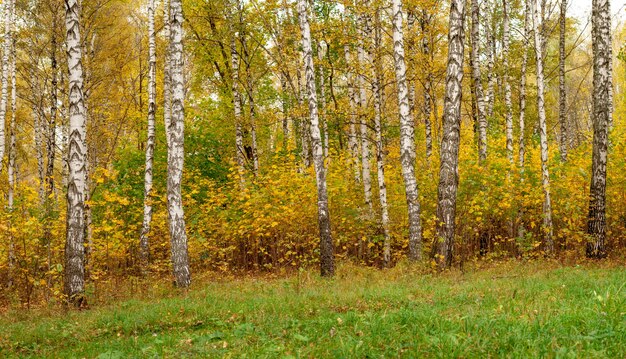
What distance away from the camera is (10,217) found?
11859 millimetres

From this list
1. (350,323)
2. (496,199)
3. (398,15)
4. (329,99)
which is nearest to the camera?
(350,323)

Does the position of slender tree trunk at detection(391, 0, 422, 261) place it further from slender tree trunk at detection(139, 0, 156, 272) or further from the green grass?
slender tree trunk at detection(139, 0, 156, 272)

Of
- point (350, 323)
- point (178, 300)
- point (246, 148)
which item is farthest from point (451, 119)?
point (246, 148)

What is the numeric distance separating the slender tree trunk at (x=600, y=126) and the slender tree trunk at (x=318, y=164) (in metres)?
6.17

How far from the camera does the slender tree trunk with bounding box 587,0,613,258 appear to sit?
10.8 meters

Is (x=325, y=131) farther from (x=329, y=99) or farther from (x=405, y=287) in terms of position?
(x=405, y=287)

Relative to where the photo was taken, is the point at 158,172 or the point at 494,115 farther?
the point at 494,115

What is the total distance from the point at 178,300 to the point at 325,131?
12.4m

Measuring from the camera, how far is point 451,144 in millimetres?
10406

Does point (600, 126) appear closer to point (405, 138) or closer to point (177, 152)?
point (405, 138)

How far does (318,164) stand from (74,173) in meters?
5.11

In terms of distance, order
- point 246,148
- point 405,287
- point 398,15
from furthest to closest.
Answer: point 246,148 < point 398,15 < point 405,287

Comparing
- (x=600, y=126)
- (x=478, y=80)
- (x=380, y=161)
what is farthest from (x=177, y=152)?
(x=600, y=126)

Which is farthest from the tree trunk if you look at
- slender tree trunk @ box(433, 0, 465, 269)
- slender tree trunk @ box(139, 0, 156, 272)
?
slender tree trunk @ box(139, 0, 156, 272)
